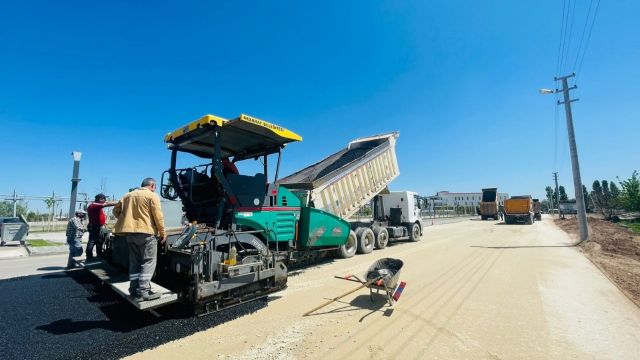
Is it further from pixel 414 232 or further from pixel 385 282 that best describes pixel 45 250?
pixel 414 232

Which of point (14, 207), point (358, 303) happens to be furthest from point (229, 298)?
point (14, 207)

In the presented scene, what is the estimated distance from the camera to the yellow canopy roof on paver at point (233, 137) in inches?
194

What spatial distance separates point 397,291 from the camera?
4.65 m

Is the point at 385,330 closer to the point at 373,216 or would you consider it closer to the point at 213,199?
the point at 213,199

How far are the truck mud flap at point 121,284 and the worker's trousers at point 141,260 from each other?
0.18 meters

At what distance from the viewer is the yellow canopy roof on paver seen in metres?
4.94

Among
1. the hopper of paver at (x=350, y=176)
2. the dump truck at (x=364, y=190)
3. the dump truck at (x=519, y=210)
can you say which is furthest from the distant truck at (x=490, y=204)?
the hopper of paver at (x=350, y=176)

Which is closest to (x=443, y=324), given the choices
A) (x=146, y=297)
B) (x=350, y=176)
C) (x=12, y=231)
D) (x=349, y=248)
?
(x=146, y=297)

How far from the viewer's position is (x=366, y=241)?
10.2 m

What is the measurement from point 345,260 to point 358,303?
155 inches

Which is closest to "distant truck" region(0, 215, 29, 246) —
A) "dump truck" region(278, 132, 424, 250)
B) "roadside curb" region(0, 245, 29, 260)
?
"roadside curb" region(0, 245, 29, 260)

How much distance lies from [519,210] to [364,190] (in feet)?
69.2

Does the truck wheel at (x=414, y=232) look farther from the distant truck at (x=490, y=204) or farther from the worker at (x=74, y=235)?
the distant truck at (x=490, y=204)

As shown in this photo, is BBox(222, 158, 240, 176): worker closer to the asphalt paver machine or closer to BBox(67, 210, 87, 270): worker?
the asphalt paver machine
